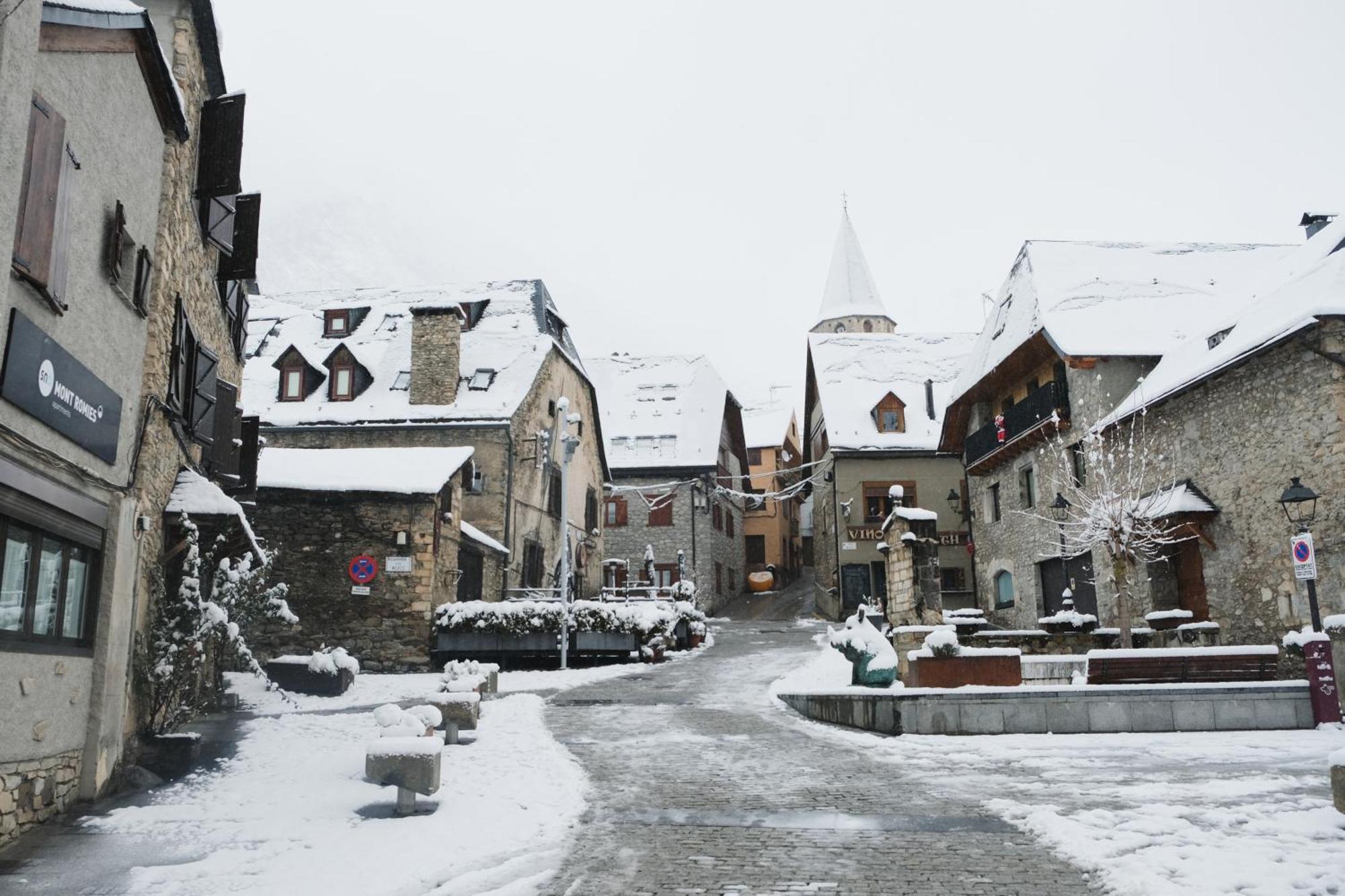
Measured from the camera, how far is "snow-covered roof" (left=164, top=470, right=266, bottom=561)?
10.8 meters

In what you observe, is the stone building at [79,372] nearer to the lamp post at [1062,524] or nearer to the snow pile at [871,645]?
the snow pile at [871,645]

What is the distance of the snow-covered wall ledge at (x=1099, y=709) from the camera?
11.5 m

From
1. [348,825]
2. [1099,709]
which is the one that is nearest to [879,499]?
[1099,709]

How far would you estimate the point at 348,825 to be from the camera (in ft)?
23.6

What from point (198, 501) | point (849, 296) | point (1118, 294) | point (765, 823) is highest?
point (849, 296)

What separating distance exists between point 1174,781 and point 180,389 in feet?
34.7

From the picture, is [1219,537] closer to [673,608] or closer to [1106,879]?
[673,608]

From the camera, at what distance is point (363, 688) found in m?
16.5

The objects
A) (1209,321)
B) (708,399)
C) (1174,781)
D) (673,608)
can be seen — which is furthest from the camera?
(708,399)

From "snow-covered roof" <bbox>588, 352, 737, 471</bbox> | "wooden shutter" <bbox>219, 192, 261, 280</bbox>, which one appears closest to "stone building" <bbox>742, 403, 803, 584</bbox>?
"snow-covered roof" <bbox>588, 352, 737, 471</bbox>

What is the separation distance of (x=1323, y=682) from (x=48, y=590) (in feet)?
42.4

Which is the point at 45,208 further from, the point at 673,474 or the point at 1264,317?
the point at 673,474

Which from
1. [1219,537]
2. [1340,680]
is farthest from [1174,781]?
[1219,537]

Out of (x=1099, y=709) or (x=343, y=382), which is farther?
(x=343, y=382)
